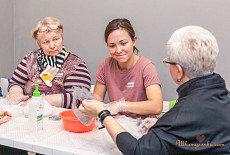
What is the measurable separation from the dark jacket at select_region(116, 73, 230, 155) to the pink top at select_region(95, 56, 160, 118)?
2.68 feet

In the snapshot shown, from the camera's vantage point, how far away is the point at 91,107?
1.34m

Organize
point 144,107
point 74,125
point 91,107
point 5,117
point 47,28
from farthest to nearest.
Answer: point 47,28, point 144,107, point 5,117, point 74,125, point 91,107

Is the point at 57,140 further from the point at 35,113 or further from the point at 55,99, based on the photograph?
the point at 55,99

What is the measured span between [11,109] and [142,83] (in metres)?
1.09

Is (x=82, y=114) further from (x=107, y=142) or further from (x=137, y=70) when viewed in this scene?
(x=137, y=70)

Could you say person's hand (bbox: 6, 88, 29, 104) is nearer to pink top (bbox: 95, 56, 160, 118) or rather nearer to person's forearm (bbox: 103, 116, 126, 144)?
pink top (bbox: 95, 56, 160, 118)

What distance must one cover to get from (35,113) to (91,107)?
35 centimetres

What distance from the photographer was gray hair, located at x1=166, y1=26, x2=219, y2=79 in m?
1.09

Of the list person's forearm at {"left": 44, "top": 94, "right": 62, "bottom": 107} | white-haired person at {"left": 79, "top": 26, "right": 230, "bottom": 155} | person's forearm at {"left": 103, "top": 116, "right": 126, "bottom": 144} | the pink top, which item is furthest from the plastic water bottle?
the pink top

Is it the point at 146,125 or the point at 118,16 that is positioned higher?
the point at 118,16

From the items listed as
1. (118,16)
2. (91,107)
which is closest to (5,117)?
(91,107)

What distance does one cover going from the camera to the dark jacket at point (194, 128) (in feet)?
3.41

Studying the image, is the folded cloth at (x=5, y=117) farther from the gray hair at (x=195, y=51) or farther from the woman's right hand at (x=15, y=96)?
the gray hair at (x=195, y=51)

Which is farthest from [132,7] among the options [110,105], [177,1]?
[110,105]
